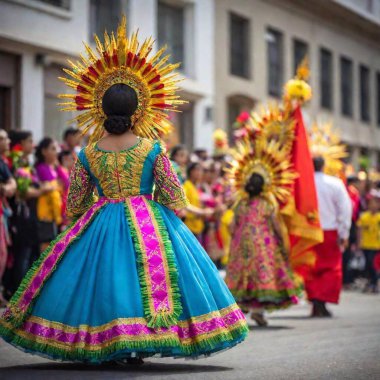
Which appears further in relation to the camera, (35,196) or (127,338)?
(35,196)

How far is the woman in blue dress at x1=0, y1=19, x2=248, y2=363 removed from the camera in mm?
7090

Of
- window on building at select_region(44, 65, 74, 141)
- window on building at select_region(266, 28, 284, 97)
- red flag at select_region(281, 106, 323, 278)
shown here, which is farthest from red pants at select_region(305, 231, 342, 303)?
window on building at select_region(266, 28, 284, 97)

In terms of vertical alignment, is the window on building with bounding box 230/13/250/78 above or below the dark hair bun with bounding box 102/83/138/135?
above

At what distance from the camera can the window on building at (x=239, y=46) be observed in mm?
26812

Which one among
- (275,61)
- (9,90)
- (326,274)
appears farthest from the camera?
(275,61)

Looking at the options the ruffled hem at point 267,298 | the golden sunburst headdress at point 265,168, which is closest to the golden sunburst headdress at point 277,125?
the golden sunburst headdress at point 265,168

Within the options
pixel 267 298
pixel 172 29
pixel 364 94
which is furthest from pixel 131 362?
pixel 364 94

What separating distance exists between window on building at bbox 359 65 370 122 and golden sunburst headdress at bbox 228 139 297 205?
25.6 meters

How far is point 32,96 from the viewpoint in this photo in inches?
742

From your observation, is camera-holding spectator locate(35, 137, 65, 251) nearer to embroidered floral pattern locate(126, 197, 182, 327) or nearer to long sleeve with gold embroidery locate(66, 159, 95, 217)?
long sleeve with gold embroidery locate(66, 159, 95, 217)

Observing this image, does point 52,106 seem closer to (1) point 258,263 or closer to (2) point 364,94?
(1) point 258,263

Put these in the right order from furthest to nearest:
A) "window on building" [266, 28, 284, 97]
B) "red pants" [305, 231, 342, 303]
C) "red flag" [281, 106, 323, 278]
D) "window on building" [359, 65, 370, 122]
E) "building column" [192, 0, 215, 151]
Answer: "window on building" [359, 65, 370, 122] < "window on building" [266, 28, 284, 97] < "building column" [192, 0, 215, 151] < "red pants" [305, 231, 342, 303] < "red flag" [281, 106, 323, 278]

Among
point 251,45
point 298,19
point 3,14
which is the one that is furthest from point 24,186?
point 298,19

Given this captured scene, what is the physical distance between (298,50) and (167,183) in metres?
24.2
